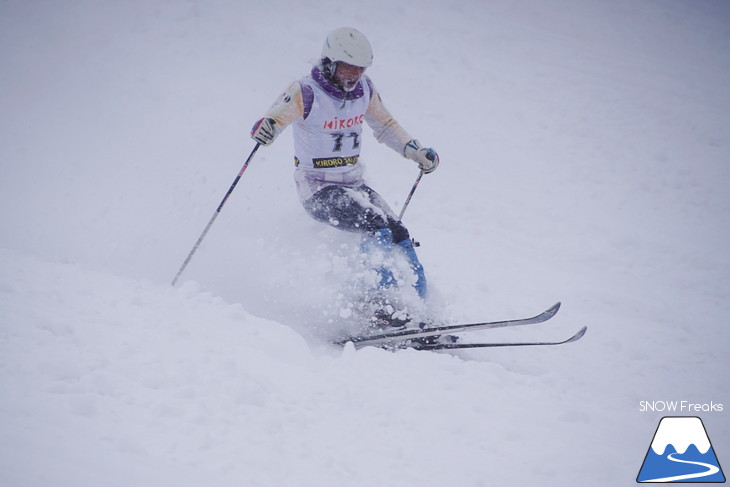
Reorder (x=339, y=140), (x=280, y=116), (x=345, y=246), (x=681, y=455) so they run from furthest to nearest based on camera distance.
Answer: (x=345, y=246) < (x=339, y=140) < (x=280, y=116) < (x=681, y=455)

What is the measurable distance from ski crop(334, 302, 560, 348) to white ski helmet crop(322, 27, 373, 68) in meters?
2.23

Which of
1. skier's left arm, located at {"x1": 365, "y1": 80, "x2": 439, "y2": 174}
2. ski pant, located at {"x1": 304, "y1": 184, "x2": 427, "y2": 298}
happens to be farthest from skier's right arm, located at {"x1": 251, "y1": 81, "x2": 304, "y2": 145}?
skier's left arm, located at {"x1": 365, "y1": 80, "x2": 439, "y2": 174}

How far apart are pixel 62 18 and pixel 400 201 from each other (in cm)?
822

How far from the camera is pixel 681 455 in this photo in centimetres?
→ 275

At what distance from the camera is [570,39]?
11.3 m

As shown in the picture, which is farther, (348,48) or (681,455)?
(348,48)

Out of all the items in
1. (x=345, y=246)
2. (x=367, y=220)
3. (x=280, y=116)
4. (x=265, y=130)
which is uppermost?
(x=280, y=116)

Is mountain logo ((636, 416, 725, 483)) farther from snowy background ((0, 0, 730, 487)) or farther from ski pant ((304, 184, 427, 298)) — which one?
ski pant ((304, 184, 427, 298))

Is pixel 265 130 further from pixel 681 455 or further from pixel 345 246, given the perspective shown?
pixel 681 455

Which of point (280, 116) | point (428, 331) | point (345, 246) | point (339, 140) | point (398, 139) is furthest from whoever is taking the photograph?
point (398, 139)

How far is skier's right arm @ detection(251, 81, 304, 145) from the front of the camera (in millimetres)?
3801

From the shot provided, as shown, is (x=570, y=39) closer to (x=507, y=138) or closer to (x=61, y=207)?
(x=507, y=138)

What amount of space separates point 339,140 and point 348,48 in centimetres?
80

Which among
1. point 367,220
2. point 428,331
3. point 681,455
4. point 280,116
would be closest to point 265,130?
point 280,116
